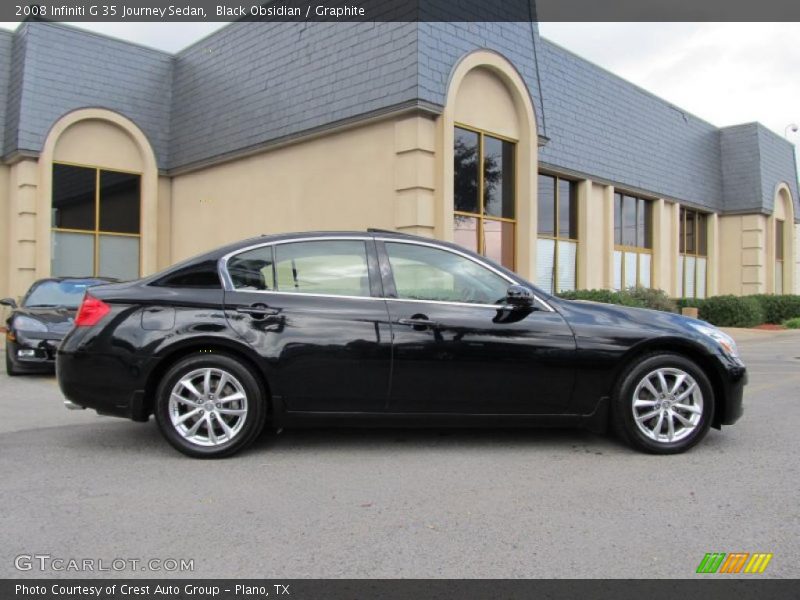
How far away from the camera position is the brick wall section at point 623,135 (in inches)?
664

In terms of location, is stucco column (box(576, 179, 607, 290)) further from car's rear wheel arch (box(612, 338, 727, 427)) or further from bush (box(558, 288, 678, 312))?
car's rear wheel arch (box(612, 338, 727, 427))

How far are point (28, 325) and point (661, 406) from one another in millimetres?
7675

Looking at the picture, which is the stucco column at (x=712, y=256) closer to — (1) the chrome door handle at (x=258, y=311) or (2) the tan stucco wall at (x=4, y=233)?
(2) the tan stucco wall at (x=4, y=233)

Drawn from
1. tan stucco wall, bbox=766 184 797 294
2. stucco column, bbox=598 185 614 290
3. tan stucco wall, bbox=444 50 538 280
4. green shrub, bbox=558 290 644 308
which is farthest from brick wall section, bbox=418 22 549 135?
tan stucco wall, bbox=766 184 797 294

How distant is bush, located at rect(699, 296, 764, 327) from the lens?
2023cm

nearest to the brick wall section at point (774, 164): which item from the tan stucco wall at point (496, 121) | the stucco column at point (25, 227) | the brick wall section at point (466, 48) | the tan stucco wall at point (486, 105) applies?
the brick wall section at point (466, 48)

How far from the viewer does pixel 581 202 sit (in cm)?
1781

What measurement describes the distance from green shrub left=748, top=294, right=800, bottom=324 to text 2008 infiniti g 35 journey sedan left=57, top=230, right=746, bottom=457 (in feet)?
64.2

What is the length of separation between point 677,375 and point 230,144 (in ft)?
41.5

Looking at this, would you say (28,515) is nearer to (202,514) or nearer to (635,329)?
(202,514)

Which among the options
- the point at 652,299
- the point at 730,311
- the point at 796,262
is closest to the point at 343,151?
the point at 652,299
